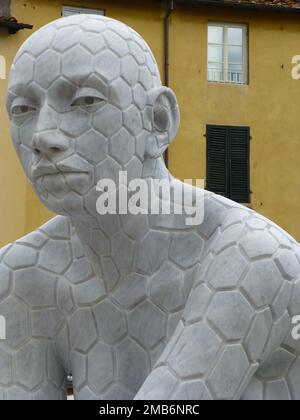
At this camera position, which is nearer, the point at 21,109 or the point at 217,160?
the point at 21,109

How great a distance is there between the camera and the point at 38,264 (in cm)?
336

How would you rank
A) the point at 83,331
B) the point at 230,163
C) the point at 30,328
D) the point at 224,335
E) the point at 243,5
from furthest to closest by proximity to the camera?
the point at 230,163
the point at 243,5
the point at 30,328
the point at 83,331
the point at 224,335

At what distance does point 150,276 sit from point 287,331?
50cm

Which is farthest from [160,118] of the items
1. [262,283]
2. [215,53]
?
[215,53]

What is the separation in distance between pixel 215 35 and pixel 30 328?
11503 millimetres

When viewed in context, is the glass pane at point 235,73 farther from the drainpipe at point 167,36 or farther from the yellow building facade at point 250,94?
the drainpipe at point 167,36

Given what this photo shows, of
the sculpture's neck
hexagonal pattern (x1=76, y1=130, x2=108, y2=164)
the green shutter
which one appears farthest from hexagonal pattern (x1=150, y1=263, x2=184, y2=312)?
the green shutter

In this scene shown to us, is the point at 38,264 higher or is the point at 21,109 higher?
the point at 21,109

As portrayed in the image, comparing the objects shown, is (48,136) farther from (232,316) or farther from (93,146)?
(232,316)

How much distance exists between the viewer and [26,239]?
135 inches

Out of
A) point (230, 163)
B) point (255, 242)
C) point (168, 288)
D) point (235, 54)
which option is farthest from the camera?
point (235, 54)

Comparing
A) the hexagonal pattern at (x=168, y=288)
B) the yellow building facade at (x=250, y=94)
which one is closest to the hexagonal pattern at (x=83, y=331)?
the hexagonal pattern at (x=168, y=288)

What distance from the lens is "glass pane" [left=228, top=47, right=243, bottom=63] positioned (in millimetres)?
14469

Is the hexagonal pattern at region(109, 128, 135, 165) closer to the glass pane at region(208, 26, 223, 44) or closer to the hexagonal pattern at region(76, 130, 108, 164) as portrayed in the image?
the hexagonal pattern at region(76, 130, 108, 164)
